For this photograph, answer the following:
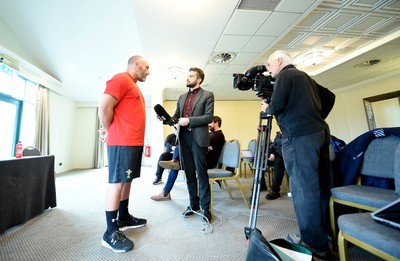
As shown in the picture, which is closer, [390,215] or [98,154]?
[390,215]

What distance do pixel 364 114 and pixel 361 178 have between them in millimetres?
5266

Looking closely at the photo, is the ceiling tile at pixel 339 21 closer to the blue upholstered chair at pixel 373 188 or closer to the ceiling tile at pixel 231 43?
the ceiling tile at pixel 231 43

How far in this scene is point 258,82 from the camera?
1.27 metres

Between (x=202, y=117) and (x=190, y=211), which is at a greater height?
(x=202, y=117)

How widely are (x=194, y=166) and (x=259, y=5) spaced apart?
2.13m

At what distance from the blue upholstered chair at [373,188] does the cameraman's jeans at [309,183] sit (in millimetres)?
139

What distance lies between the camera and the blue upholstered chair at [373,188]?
0.85m

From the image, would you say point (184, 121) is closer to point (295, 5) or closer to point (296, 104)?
point (296, 104)

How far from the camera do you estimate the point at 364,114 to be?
16.4 feet

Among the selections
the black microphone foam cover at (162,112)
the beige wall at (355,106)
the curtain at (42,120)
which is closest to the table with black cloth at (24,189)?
the black microphone foam cover at (162,112)

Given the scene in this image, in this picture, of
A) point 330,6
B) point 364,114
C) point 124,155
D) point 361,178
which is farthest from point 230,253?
point 364,114

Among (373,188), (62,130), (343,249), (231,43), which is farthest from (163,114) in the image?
(62,130)

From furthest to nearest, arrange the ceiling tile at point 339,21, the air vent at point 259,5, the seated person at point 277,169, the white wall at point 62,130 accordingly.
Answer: the white wall at point 62,130 < the ceiling tile at point 339,21 < the seated person at point 277,169 < the air vent at point 259,5

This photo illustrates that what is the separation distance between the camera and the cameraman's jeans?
97cm
